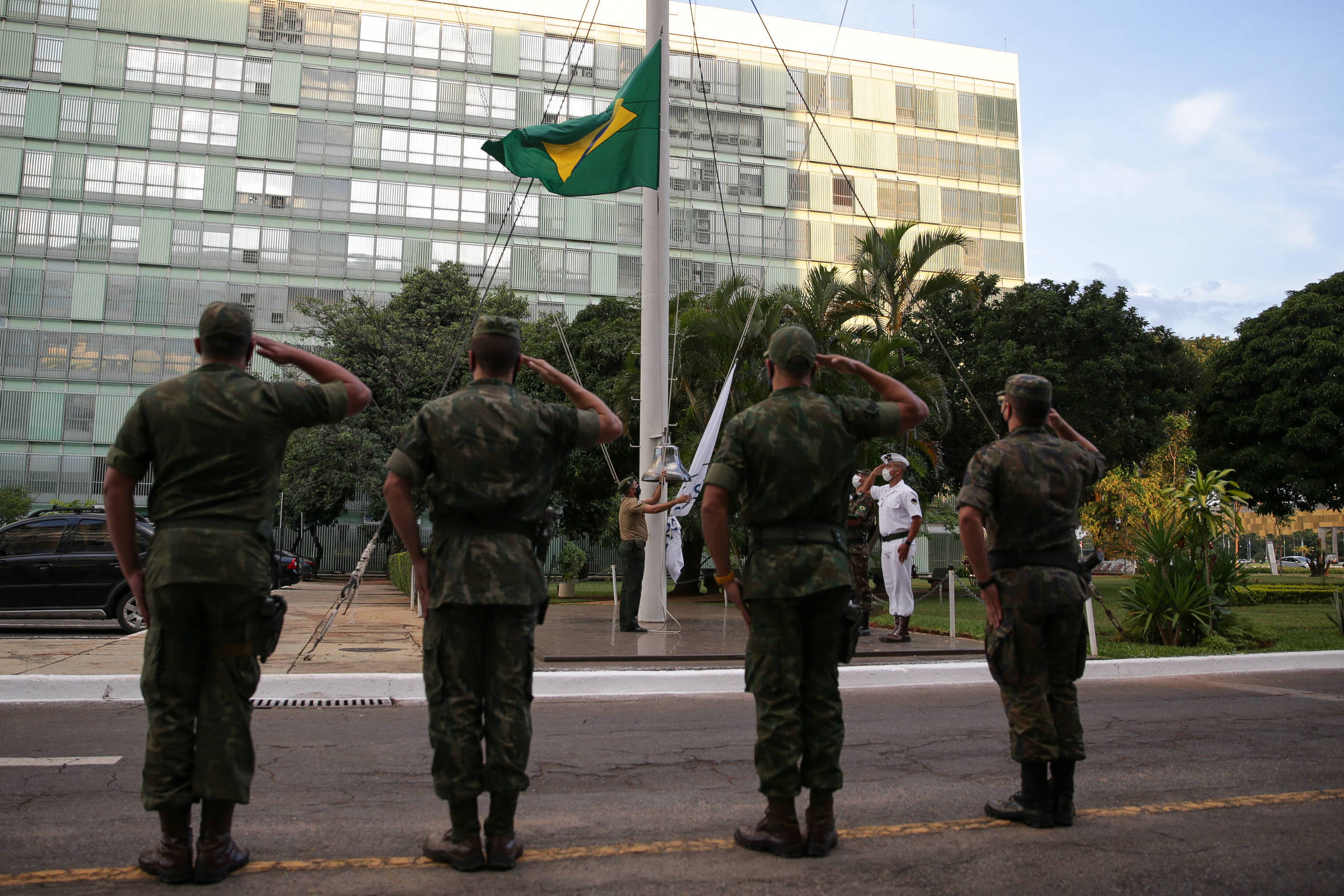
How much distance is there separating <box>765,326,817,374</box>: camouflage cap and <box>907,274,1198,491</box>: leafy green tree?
85.2 ft

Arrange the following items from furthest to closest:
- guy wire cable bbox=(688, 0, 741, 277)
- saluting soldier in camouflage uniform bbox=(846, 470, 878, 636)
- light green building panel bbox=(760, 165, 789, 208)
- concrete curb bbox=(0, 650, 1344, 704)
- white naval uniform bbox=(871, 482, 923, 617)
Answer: light green building panel bbox=(760, 165, 789, 208), guy wire cable bbox=(688, 0, 741, 277), saluting soldier in camouflage uniform bbox=(846, 470, 878, 636), white naval uniform bbox=(871, 482, 923, 617), concrete curb bbox=(0, 650, 1344, 704)

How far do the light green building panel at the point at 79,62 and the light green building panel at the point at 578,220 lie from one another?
21434 mm

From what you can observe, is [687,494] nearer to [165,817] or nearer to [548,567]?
[165,817]

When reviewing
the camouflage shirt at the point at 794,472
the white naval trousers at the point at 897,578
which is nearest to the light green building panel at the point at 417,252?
the white naval trousers at the point at 897,578

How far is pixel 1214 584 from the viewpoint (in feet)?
42.8

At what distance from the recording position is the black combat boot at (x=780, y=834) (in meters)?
3.95

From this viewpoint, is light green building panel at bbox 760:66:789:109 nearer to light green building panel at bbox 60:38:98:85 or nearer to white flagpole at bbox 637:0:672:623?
light green building panel at bbox 60:38:98:85

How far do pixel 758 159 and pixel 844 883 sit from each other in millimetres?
51464

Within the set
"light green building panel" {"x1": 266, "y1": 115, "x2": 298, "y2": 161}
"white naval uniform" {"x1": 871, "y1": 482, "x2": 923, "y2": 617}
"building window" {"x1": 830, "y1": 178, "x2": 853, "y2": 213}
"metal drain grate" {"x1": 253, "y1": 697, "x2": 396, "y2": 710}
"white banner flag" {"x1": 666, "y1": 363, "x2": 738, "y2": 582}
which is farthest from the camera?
"building window" {"x1": 830, "y1": 178, "x2": 853, "y2": 213}

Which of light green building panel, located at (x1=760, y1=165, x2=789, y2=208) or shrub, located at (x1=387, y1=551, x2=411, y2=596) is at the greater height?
light green building panel, located at (x1=760, y1=165, x2=789, y2=208)

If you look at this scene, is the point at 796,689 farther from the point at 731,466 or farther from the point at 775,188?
the point at 775,188

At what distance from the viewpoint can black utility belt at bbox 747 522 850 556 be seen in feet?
13.4

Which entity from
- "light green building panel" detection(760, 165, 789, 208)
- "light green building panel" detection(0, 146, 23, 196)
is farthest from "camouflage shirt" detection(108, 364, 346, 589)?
"light green building panel" detection(0, 146, 23, 196)

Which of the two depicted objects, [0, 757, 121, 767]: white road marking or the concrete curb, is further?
the concrete curb
